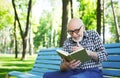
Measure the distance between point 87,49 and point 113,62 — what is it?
58 centimetres

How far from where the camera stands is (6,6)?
38.0 meters

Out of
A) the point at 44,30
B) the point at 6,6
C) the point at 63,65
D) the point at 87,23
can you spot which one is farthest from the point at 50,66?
the point at 44,30

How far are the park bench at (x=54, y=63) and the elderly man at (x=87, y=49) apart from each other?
39 centimetres

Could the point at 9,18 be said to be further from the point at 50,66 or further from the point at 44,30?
the point at 44,30

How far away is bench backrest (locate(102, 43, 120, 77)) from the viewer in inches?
200

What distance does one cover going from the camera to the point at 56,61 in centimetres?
700

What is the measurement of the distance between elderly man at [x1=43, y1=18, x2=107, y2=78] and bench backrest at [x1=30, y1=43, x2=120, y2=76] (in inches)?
15.3

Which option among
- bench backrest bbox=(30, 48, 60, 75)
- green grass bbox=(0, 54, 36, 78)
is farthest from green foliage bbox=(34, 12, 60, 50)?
bench backrest bbox=(30, 48, 60, 75)

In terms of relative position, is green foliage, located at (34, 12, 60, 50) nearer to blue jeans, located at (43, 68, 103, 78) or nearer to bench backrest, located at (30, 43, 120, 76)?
bench backrest, located at (30, 43, 120, 76)

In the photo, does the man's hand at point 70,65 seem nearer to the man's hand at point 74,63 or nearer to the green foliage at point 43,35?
the man's hand at point 74,63

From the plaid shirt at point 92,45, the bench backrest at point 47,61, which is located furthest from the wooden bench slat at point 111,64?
the bench backrest at point 47,61

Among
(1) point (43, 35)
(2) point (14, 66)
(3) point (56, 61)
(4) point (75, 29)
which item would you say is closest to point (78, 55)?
(4) point (75, 29)

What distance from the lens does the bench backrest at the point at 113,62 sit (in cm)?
507

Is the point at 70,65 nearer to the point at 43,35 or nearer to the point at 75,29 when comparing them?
the point at 75,29
